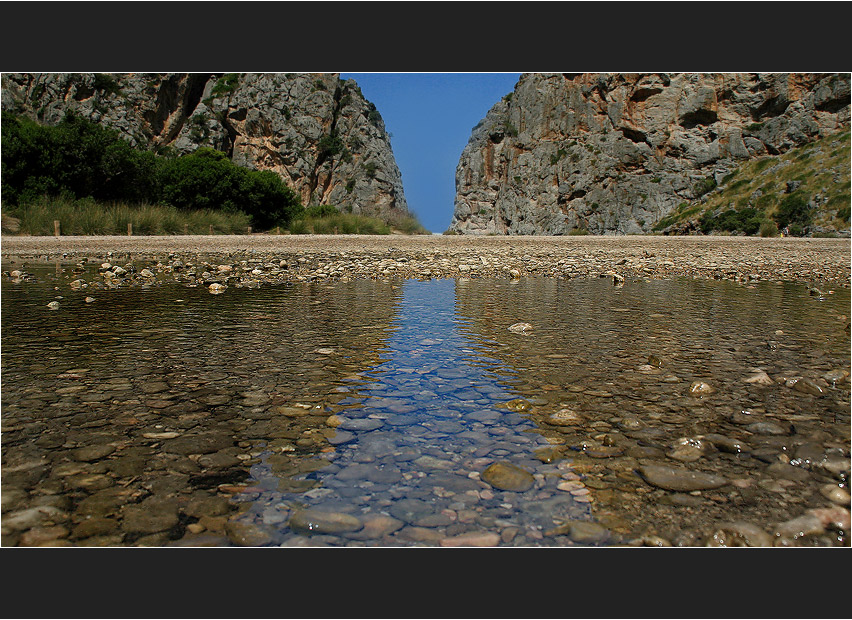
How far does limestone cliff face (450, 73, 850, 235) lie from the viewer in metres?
72.6

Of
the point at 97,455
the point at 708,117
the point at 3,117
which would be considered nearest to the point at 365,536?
the point at 97,455

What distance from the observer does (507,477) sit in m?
2.41

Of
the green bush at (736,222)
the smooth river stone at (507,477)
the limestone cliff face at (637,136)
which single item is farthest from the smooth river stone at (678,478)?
the limestone cliff face at (637,136)

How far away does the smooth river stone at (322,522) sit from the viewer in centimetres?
201

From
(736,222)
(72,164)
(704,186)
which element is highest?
(704,186)

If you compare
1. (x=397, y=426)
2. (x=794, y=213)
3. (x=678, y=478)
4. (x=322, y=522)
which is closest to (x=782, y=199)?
(x=794, y=213)

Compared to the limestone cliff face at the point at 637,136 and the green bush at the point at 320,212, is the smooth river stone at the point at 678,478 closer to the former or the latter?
the green bush at the point at 320,212

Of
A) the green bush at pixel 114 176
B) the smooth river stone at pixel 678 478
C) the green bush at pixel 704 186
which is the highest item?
the green bush at pixel 704 186

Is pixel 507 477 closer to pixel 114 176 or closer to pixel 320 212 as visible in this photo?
pixel 114 176

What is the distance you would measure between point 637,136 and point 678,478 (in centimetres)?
9094

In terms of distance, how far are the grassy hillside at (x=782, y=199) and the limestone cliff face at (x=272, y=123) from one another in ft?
135

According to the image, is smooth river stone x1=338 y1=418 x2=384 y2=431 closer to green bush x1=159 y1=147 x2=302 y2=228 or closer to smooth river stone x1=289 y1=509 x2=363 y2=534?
smooth river stone x1=289 y1=509 x2=363 y2=534

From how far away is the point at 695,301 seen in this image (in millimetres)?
8219
